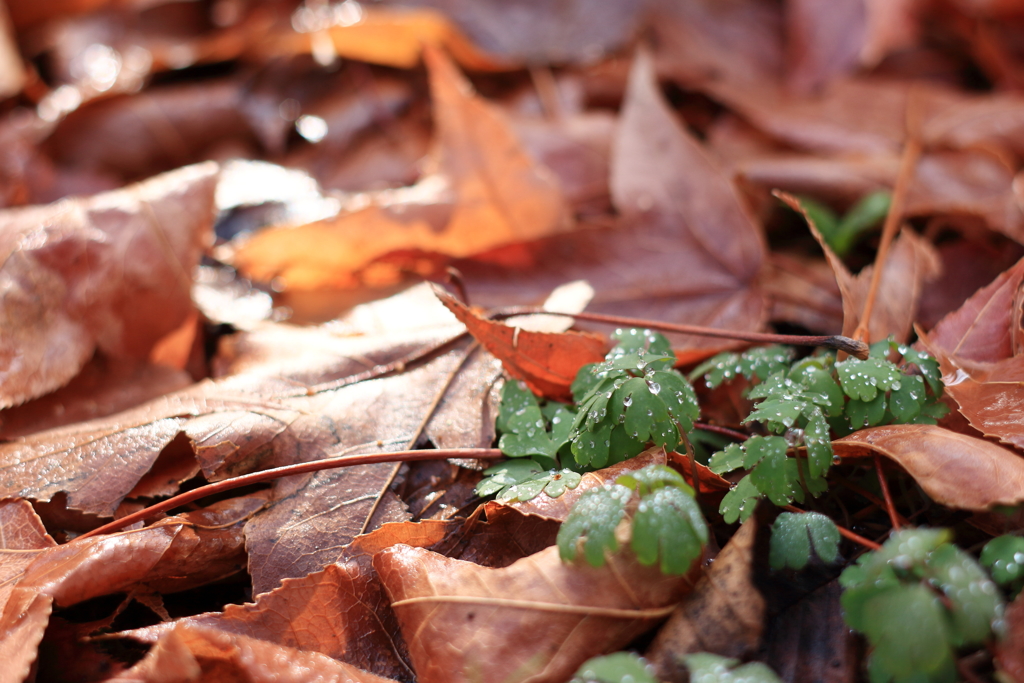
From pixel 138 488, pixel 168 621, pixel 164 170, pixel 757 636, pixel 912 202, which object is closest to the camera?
pixel 757 636

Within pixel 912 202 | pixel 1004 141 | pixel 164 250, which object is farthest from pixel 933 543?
pixel 1004 141

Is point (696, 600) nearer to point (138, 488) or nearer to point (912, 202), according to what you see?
point (138, 488)

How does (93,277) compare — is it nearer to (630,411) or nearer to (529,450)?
(529,450)

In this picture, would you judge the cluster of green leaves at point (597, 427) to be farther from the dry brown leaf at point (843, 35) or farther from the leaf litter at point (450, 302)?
the dry brown leaf at point (843, 35)

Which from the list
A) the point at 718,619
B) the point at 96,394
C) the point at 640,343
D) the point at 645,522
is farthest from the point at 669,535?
the point at 96,394

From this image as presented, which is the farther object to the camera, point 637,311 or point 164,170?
point 164,170

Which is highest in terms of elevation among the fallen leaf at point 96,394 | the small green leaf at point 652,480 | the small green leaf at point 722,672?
the small green leaf at point 652,480

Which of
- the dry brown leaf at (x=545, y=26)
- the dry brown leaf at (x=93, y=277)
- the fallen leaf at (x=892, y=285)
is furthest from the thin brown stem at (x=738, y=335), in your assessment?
the dry brown leaf at (x=545, y=26)

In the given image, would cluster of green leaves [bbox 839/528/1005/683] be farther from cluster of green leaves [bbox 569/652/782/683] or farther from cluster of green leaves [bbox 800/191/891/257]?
cluster of green leaves [bbox 800/191/891/257]
